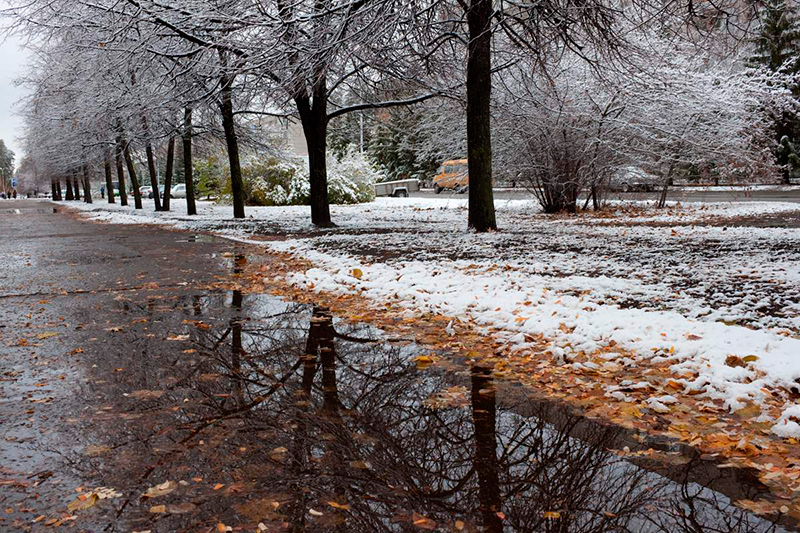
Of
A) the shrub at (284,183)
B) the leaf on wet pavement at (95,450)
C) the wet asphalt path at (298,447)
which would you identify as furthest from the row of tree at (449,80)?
the leaf on wet pavement at (95,450)

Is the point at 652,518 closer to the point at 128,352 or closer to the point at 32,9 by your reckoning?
the point at 128,352

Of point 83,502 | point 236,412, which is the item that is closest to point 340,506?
point 83,502

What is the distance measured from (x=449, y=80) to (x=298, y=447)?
47.6 feet

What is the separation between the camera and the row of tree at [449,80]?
1119 centimetres

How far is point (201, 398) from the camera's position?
3945mm

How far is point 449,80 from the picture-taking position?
53.8 ft

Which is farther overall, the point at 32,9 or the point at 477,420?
the point at 32,9

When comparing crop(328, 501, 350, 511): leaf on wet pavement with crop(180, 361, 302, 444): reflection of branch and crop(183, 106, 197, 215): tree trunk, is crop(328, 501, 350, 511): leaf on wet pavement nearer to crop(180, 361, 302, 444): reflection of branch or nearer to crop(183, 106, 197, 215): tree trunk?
crop(180, 361, 302, 444): reflection of branch

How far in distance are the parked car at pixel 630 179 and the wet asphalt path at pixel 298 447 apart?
1614 cm

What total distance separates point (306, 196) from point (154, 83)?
14.6 m

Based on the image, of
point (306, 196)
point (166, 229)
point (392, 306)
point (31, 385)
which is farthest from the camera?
point (306, 196)

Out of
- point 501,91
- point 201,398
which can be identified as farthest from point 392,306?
point 501,91

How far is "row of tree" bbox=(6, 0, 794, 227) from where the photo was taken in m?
11.2

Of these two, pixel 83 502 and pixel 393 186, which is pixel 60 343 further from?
pixel 393 186
